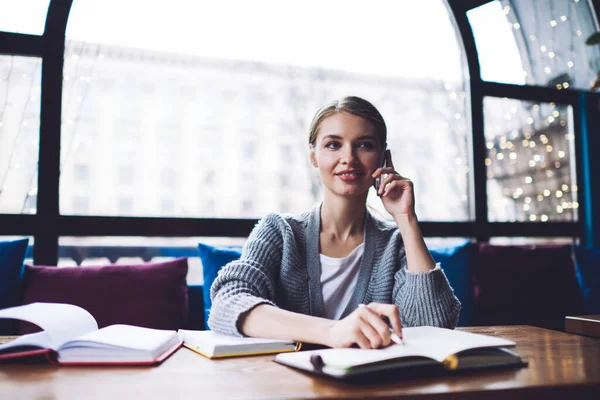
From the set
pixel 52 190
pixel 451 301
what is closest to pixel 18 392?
pixel 451 301

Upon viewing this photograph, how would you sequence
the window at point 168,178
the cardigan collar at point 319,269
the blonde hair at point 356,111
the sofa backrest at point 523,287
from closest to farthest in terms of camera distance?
Result: the cardigan collar at point 319,269 < the blonde hair at point 356,111 < the sofa backrest at point 523,287 < the window at point 168,178

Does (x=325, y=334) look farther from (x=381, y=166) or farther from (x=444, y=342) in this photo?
(x=381, y=166)

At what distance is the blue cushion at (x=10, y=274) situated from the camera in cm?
190

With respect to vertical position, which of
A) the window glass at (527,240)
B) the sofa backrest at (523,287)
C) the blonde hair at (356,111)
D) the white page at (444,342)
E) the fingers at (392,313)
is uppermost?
the blonde hair at (356,111)

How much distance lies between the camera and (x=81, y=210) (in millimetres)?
2338

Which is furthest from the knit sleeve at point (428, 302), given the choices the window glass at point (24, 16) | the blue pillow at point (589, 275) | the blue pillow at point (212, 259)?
the window glass at point (24, 16)

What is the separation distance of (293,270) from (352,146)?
1.38 ft

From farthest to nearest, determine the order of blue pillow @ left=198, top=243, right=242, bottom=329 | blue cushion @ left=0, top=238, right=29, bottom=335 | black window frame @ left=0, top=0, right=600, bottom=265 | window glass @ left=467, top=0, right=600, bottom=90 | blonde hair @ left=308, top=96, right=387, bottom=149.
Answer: window glass @ left=467, top=0, right=600, bottom=90
black window frame @ left=0, top=0, right=600, bottom=265
blue pillow @ left=198, top=243, right=242, bottom=329
blue cushion @ left=0, top=238, right=29, bottom=335
blonde hair @ left=308, top=96, right=387, bottom=149

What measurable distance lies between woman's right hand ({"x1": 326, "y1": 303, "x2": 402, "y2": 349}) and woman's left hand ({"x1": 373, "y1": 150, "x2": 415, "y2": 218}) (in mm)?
578

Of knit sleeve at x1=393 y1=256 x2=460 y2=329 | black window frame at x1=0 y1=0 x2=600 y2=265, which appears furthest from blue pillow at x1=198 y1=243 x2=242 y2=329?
knit sleeve at x1=393 y1=256 x2=460 y2=329

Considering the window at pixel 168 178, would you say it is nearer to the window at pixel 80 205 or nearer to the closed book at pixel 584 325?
the window at pixel 80 205

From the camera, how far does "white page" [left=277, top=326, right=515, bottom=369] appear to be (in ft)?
2.61

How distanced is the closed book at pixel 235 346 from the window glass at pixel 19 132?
1593 millimetres

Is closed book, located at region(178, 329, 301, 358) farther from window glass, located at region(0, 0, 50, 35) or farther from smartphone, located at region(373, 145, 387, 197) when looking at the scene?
window glass, located at region(0, 0, 50, 35)
